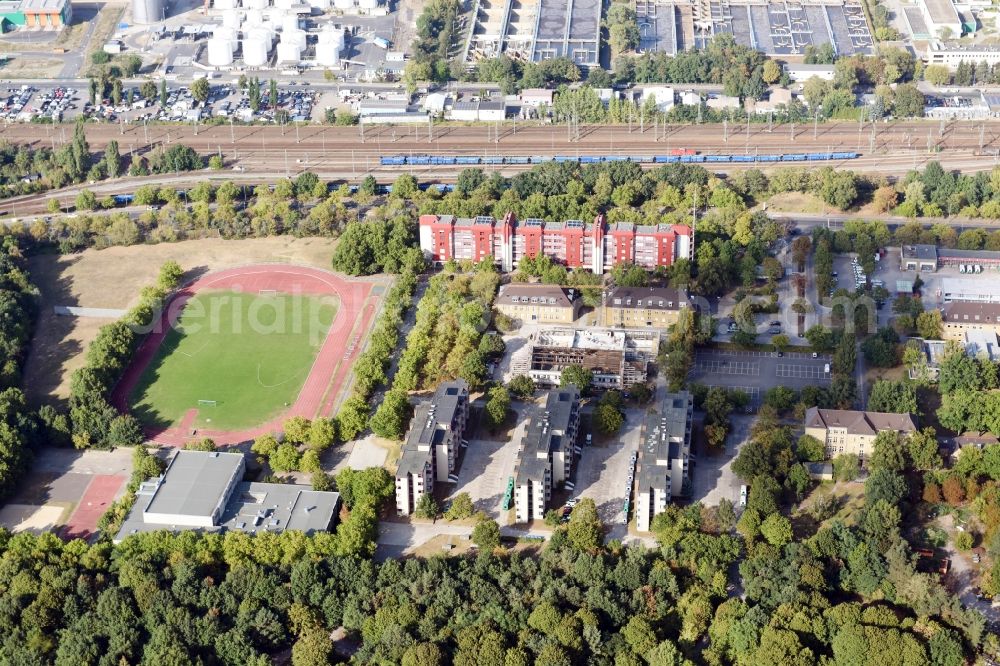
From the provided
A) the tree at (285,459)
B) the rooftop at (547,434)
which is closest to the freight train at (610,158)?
the rooftop at (547,434)

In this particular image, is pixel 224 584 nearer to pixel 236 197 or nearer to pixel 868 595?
pixel 868 595

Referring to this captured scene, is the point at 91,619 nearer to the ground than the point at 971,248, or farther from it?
nearer to the ground

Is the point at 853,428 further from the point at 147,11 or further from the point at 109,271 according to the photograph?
the point at 147,11

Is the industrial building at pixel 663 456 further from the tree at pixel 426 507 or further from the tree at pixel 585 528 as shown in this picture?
the tree at pixel 426 507

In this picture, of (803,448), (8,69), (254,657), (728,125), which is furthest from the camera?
(8,69)

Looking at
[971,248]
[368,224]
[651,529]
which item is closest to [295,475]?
[651,529]

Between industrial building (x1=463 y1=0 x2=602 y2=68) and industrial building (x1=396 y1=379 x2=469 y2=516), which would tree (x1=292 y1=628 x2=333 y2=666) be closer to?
industrial building (x1=396 y1=379 x2=469 y2=516)

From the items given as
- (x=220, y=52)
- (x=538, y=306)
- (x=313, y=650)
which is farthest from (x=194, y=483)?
(x=220, y=52)
